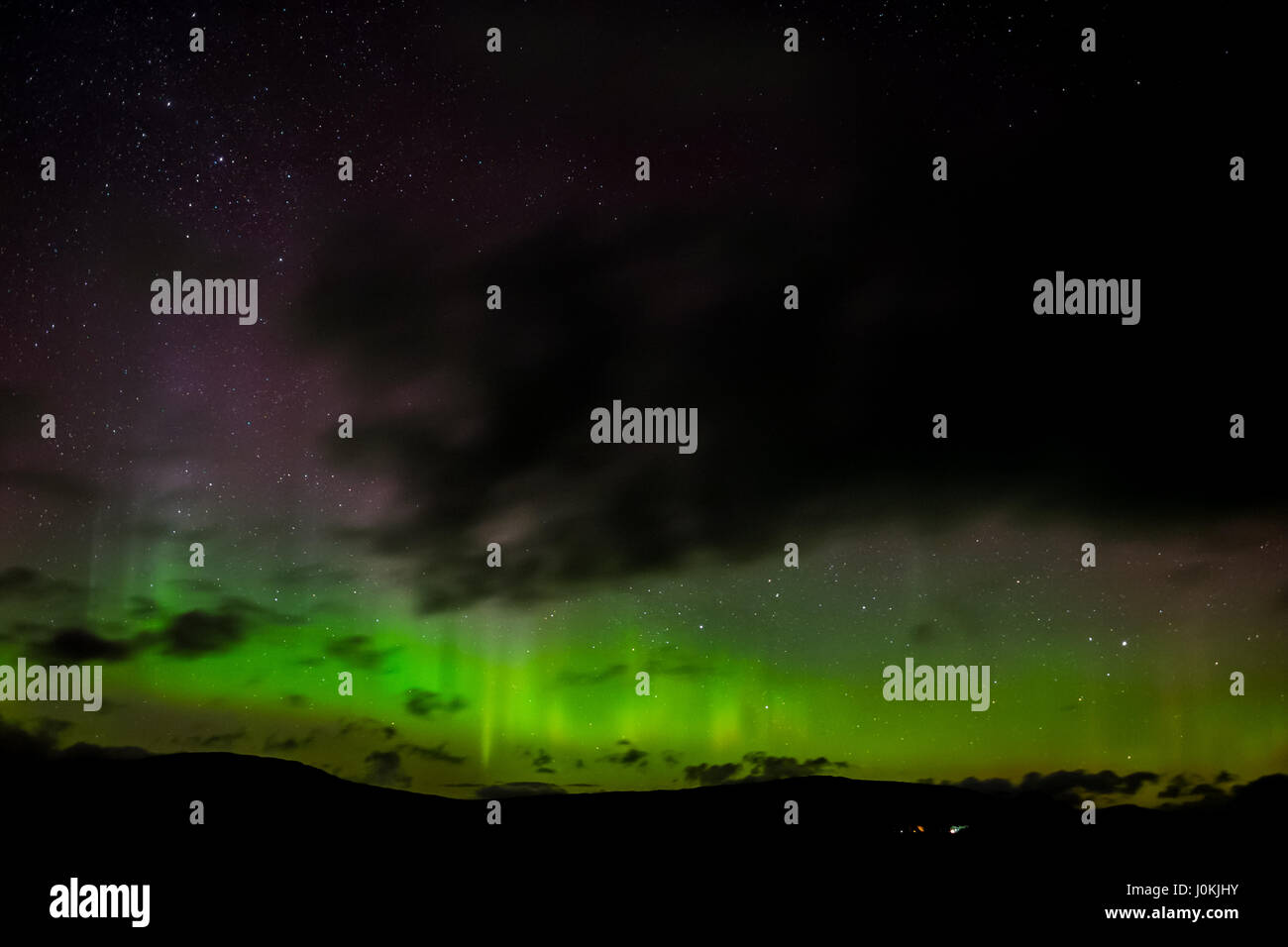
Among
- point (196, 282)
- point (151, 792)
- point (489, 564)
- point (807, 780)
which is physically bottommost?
point (807, 780)

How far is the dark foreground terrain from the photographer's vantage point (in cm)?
1307

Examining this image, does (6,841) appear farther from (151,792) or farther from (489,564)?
(151,792)

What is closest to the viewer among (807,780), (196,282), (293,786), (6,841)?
(196,282)

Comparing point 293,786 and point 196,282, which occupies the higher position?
point 196,282
